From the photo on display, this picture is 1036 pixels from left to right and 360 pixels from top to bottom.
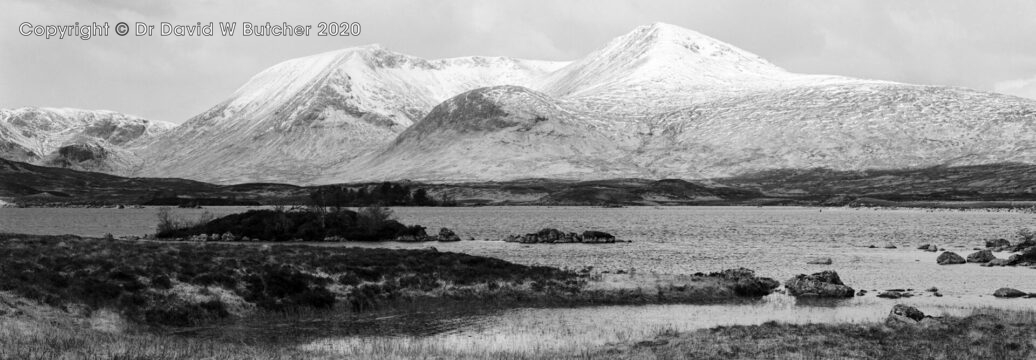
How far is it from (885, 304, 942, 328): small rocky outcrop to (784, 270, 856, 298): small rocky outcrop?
38.4 ft

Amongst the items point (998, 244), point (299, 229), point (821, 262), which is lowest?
point (821, 262)

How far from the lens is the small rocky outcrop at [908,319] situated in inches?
1340

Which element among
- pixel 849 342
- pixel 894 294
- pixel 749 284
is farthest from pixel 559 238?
pixel 849 342

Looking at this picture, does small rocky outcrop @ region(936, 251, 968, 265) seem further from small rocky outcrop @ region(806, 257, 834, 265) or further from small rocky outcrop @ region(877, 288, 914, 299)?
small rocky outcrop @ region(877, 288, 914, 299)

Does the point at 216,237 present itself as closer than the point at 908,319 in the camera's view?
No

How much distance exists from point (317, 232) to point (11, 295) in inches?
2741

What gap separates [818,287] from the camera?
4859cm

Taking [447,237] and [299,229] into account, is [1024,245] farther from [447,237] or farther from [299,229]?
[299,229]

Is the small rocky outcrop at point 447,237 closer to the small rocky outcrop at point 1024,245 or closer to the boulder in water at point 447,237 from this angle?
the boulder in water at point 447,237

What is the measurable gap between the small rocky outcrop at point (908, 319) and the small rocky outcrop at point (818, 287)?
11.7 m

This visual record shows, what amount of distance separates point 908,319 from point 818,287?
13937 millimetres

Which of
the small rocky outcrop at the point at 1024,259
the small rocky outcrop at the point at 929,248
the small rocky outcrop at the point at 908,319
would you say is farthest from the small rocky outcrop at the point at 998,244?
the small rocky outcrop at the point at 908,319

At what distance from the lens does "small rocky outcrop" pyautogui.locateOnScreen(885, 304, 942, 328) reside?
3403cm

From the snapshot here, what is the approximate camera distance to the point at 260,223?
344ft
